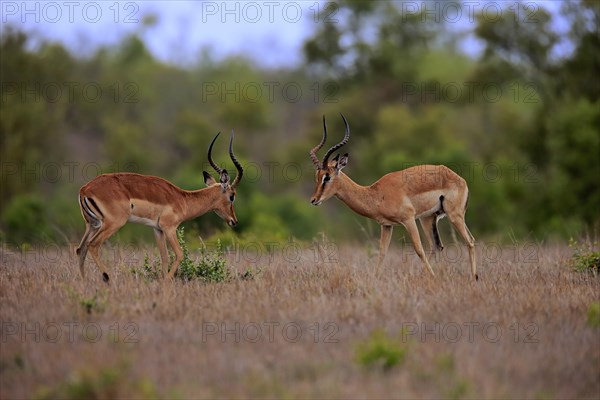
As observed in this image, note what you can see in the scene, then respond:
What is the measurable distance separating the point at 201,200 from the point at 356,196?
2246 millimetres

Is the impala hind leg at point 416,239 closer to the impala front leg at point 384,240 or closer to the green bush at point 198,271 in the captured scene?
the impala front leg at point 384,240

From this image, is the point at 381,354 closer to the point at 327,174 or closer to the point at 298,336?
the point at 298,336

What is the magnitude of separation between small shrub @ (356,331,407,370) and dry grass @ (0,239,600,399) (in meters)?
0.05

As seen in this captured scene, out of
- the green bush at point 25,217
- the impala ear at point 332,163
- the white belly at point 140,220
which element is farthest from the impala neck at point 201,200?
the green bush at point 25,217

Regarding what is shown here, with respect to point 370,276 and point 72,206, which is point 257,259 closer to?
point 370,276

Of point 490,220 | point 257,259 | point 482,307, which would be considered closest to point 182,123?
point 490,220

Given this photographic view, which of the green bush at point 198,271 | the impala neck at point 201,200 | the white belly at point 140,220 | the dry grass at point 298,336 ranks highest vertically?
the impala neck at point 201,200

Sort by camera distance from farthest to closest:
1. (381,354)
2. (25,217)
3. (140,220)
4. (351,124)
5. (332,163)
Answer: (351,124) < (25,217) < (332,163) < (140,220) < (381,354)

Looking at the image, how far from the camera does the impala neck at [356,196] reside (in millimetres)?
11955

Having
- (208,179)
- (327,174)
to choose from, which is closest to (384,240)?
(327,174)

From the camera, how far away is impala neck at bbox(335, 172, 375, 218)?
12.0 meters

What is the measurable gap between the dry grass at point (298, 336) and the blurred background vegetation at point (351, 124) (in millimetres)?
10024

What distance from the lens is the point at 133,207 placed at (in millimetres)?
10836
